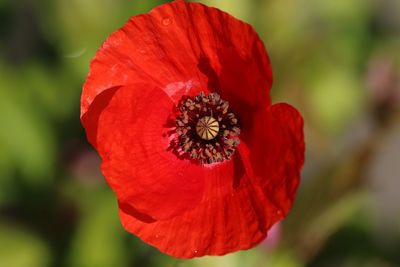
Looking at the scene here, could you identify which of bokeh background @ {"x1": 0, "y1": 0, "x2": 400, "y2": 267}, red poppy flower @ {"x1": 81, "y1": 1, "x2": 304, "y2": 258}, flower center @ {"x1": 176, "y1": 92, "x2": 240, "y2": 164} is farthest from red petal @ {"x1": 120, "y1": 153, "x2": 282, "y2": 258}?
bokeh background @ {"x1": 0, "y1": 0, "x2": 400, "y2": 267}

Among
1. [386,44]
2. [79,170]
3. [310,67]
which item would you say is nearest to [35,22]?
[79,170]

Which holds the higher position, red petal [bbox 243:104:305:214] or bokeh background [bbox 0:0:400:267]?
red petal [bbox 243:104:305:214]

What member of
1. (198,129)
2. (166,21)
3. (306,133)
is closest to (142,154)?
(198,129)

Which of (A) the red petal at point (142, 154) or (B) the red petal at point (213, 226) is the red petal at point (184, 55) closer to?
(A) the red petal at point (142, 154)

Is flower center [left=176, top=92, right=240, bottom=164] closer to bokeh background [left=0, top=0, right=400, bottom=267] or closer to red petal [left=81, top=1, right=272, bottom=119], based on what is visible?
red petal [left=81, top=1, right=272, bottom=119]

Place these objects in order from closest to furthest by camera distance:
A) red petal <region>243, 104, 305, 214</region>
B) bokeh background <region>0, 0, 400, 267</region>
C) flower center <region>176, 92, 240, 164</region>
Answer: red petal <region>243, 104, 305, 214</region>, flower center <region>176, 92, 240, 164</region>, bokeh background <region>0, 0, 400, 267</region>

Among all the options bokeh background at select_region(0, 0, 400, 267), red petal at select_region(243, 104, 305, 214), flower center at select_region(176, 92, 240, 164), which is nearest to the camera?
red petal at select_region(243, 104, 305, 214)

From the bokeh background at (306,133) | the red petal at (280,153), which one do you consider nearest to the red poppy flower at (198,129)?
the red petal at (280,153)
